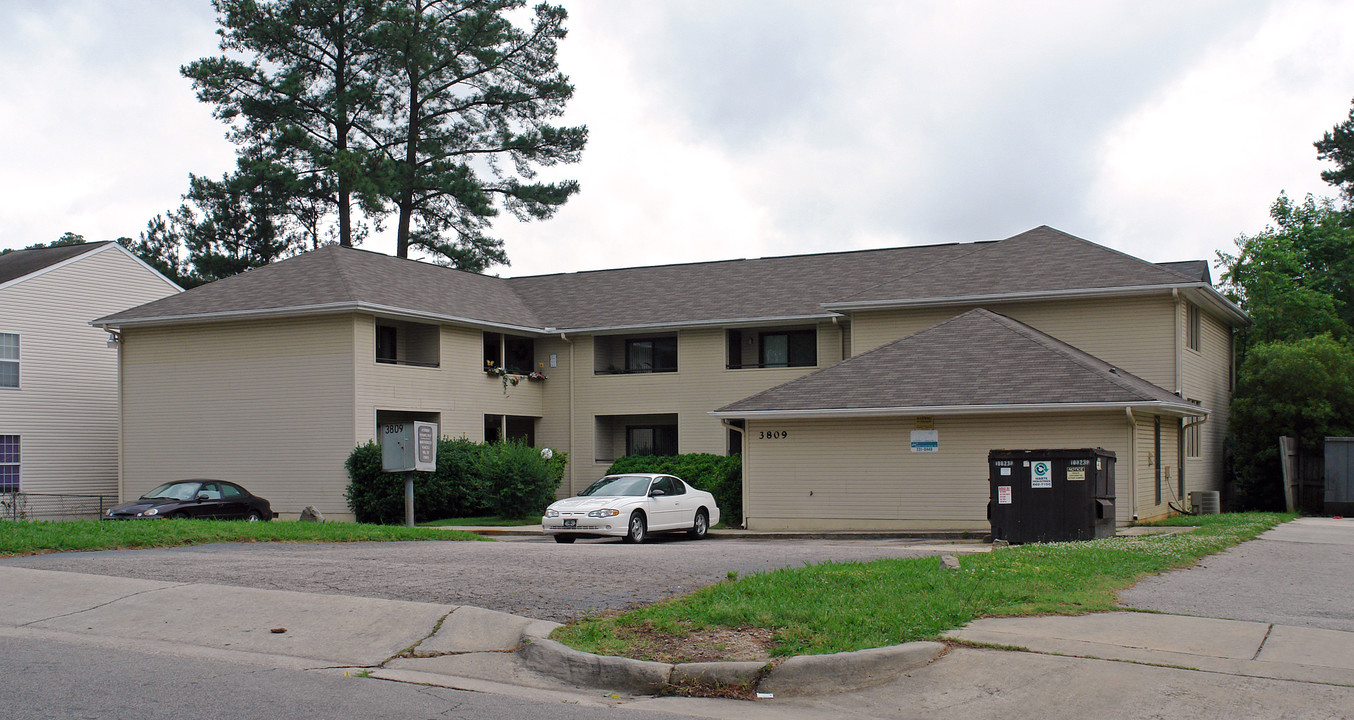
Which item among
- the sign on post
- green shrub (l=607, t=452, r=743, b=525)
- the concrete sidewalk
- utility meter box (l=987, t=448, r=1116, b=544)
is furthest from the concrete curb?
green shrub (l=607, t=452, r=743, b=525)

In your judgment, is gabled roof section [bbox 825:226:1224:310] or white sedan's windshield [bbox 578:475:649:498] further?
gabled roof section [bbox 825:226:1224:310]

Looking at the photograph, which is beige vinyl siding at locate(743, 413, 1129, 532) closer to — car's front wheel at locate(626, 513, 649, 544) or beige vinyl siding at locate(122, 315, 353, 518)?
car's front wheel at locate(626, 513, 649, 544)

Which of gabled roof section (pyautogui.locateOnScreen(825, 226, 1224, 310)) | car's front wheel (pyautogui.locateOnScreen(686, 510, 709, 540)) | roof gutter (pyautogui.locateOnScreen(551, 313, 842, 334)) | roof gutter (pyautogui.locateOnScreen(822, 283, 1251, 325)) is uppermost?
gabled roof section (pyautogui.locateOnScreen(825, 226, 1224, 310))

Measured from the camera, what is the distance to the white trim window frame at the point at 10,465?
31219 millimetres

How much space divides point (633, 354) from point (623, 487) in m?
11.7

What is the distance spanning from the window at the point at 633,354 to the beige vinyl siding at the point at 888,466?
8.56m

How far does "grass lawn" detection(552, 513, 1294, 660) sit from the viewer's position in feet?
27.8

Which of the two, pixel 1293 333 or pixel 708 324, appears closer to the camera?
pixel 708 324

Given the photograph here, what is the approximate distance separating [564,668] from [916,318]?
21.5 m

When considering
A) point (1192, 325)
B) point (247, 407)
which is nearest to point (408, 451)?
point (247, 407)

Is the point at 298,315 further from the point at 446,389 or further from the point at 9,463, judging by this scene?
the point at 9,463

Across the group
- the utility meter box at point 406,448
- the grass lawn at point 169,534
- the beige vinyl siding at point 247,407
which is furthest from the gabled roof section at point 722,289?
the grass lawn at point 169,534

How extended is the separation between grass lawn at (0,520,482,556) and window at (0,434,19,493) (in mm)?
15134

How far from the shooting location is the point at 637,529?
21375 millimetres
